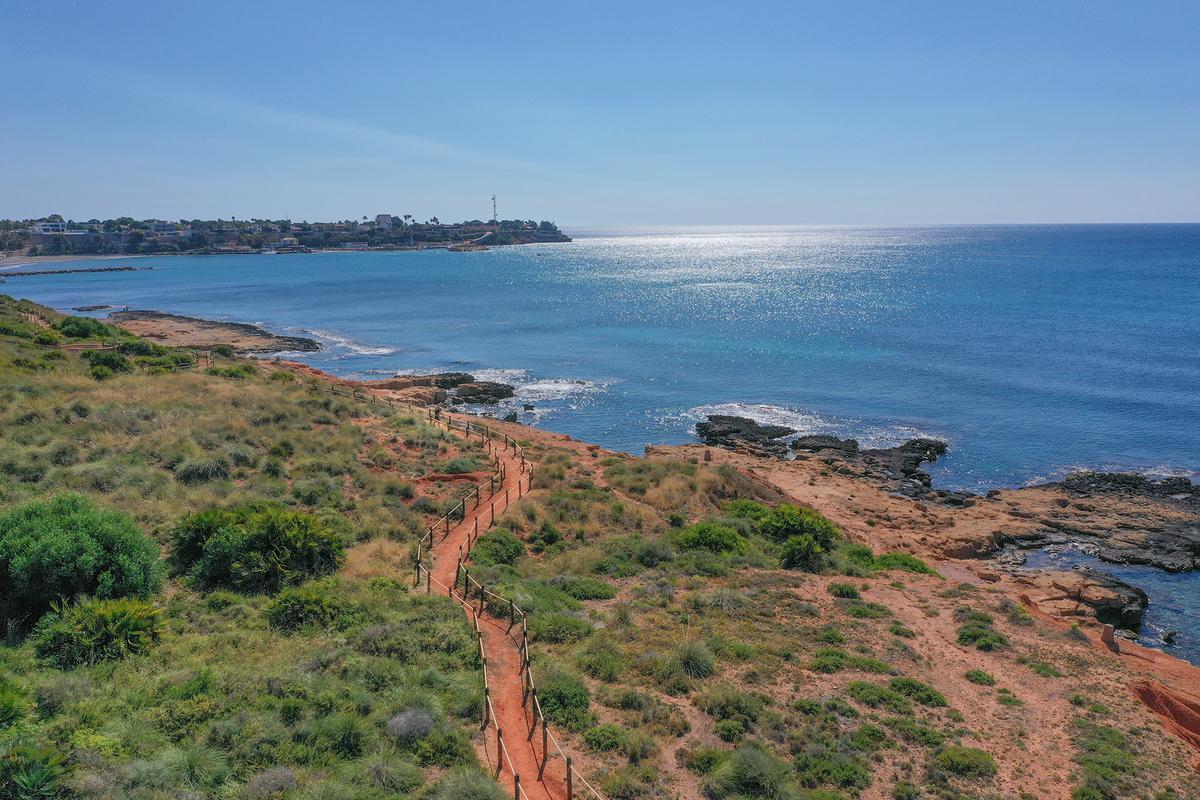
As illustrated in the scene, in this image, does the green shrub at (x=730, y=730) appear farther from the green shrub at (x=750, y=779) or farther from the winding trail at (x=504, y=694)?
the winding trail at (x=504, y=694)

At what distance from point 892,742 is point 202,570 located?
1608cm

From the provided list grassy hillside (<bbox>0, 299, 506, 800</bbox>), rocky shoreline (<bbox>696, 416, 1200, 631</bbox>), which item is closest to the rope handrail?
grassy hillside (<bbox>0, 299, 506, 800</bbox>)

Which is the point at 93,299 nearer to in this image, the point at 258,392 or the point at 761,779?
→ the point at 258,392

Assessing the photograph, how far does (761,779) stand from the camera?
38.2 feet

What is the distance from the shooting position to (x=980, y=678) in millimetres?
16969

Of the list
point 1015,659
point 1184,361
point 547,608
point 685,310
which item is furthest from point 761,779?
point 685,310

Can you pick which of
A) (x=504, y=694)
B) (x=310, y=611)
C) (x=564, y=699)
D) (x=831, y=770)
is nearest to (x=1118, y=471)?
(x=831, y=770)

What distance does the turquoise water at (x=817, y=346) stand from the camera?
4891cm

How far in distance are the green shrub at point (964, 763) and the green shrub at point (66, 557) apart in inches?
668

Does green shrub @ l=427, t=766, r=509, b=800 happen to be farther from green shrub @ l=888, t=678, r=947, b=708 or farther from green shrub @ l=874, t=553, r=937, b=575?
green shrub @ l=874, t=553, r=937, b=575

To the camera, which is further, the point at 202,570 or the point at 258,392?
the point at 258,392

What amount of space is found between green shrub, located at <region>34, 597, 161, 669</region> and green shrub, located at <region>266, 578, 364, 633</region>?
91.1 inches

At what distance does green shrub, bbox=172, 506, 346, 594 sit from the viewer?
1733 cm

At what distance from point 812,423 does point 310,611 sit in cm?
4271
